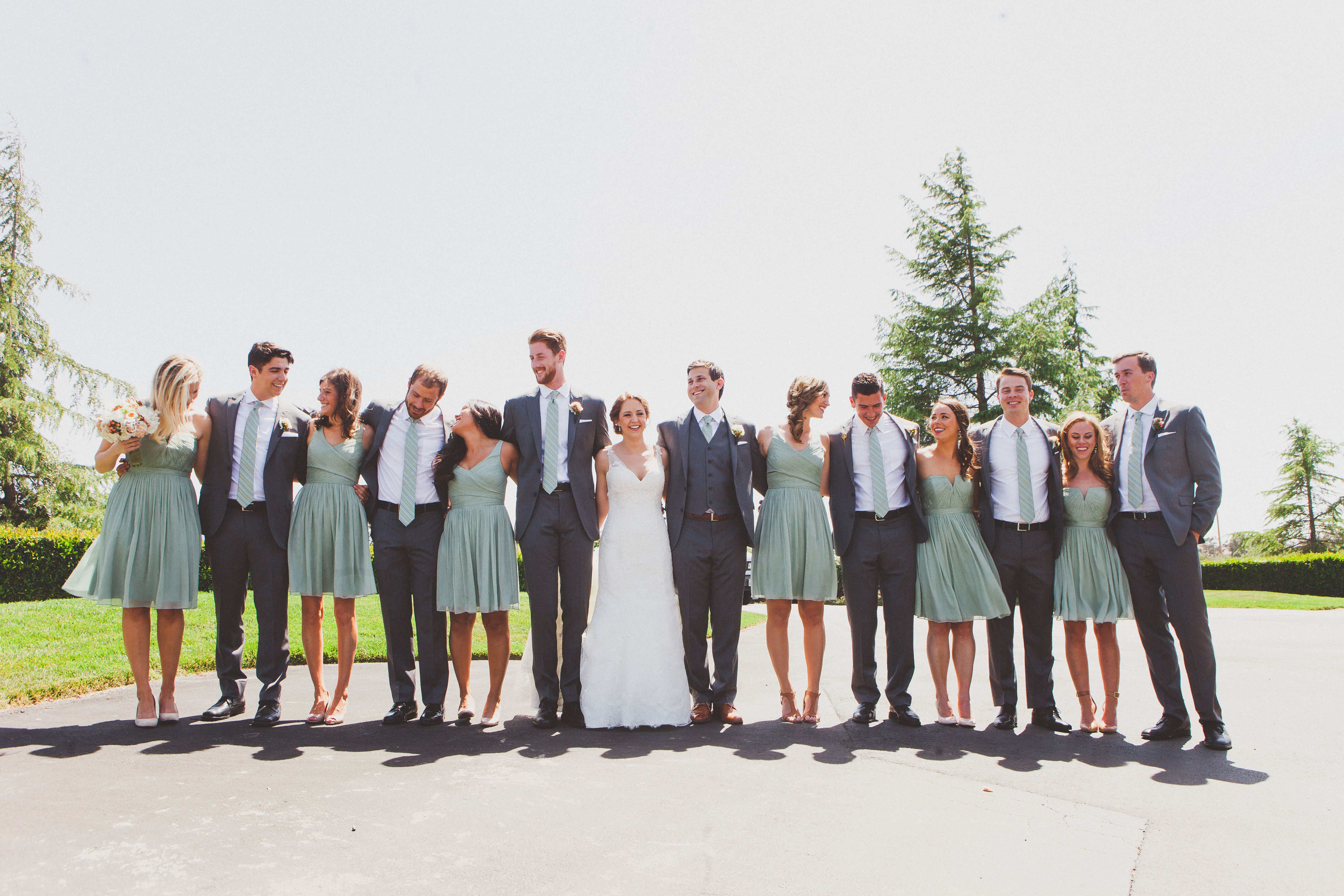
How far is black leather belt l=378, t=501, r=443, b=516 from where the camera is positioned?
558 centimetres

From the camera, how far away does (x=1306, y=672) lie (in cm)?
777

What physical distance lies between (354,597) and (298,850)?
109 inches

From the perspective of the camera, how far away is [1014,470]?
18.9 feet

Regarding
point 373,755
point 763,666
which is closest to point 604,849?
point 373,755

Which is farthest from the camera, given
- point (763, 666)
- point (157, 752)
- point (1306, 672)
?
point (763, 666)

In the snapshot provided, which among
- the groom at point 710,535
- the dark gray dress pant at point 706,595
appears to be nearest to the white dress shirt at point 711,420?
the groom at point 710,535

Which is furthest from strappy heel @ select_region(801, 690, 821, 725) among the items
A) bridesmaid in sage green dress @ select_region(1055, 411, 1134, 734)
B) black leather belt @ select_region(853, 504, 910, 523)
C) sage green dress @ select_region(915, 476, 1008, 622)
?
bridesmaid in sage green dress @ select_region(1055, 411, 1134, 734)

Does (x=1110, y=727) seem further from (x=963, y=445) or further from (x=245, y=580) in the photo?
(x=245, y=580)

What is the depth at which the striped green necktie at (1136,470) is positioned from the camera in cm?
549

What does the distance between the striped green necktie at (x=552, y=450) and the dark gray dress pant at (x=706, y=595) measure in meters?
1.00

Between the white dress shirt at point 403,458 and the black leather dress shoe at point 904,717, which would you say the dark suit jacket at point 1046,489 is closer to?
the black leather dress shoe at point 904,717

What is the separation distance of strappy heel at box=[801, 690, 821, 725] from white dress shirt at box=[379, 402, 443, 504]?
2.95 metres

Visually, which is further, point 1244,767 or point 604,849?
point 1244,767

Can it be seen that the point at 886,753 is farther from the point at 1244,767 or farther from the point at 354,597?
the point at 354,597
